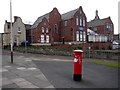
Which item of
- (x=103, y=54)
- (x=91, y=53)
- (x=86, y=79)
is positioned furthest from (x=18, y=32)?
(x=86, y=79)

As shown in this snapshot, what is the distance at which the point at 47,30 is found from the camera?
51.4m

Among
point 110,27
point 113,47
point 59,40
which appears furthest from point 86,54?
point 110,27

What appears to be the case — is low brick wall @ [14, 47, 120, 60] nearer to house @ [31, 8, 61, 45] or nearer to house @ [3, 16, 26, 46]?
Result: house @ [31, 8, 61, 45]

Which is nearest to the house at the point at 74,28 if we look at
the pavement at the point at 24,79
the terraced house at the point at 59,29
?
the terraced house at the point at 59,29

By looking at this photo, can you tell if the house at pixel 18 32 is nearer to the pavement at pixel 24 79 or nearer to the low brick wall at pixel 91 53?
the low brick wall at pixel 91 53

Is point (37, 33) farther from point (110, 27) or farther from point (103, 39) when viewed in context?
point (110, 27)

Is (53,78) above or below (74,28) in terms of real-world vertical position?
below

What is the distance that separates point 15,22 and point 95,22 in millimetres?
34666

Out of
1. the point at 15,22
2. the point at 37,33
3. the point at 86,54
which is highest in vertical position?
the point at 15,22

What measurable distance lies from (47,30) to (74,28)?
8.05m

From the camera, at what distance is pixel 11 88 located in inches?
274

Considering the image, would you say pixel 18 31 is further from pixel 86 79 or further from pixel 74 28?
pixel 86 79

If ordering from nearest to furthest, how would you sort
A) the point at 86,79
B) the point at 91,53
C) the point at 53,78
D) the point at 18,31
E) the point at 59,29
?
the point at 86,79
the point at 53,78
the point at 91,53
the point at 18,31
the point at 59,29

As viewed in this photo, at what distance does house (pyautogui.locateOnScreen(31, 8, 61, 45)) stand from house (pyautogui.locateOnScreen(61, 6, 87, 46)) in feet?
6.50
